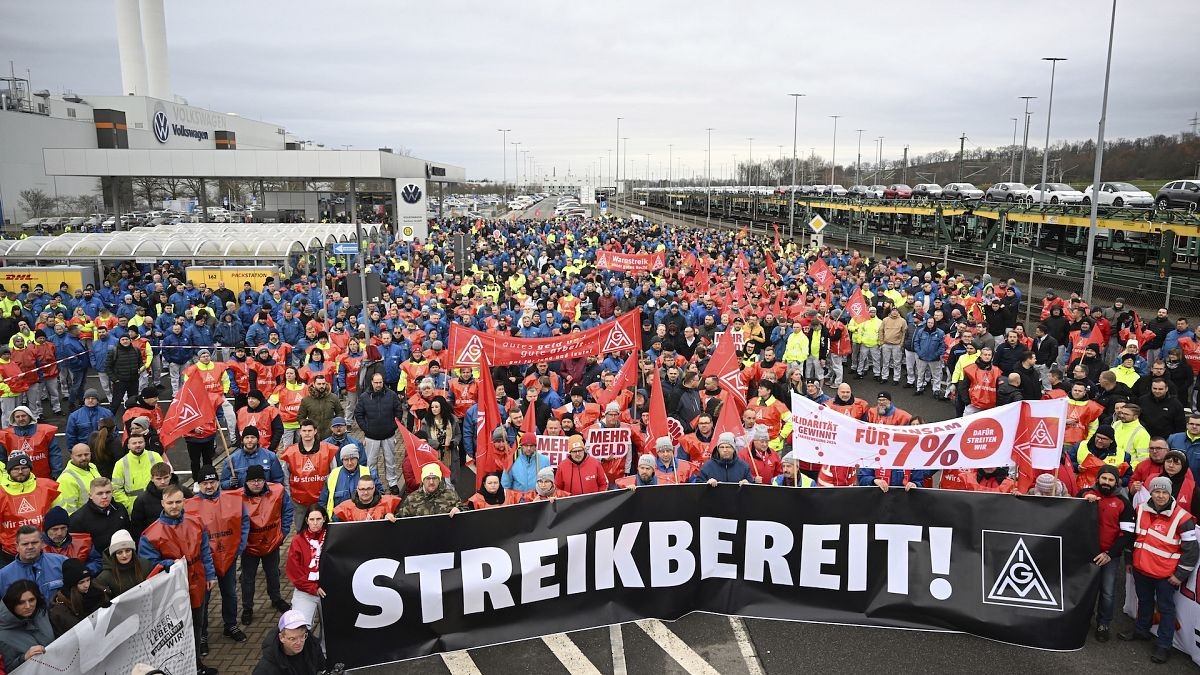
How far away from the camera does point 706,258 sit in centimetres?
2769

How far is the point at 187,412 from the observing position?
29.8ft

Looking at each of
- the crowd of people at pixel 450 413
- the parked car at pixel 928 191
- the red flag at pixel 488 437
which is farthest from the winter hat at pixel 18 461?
the parked car at pixel 928 191

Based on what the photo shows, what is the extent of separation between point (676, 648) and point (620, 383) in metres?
4.63

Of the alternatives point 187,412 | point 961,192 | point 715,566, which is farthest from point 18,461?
point 961,192

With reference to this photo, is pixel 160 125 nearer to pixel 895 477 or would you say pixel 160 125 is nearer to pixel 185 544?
pixel 185 544

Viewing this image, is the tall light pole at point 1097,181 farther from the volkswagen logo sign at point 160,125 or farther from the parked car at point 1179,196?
the volkswagen logo sign at point 160,125

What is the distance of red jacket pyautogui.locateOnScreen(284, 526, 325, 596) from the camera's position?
622cm

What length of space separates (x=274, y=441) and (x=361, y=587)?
4.09 metres

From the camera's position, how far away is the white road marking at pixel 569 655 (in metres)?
6.55

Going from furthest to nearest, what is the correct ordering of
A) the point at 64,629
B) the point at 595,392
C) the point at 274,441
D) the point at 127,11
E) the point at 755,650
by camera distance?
1. the point at 127,11
2. the point at 595,392
3. the point at 274,441
4. the point at 755,650
5. the point at 64,629

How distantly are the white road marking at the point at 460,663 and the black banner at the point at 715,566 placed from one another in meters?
0.31

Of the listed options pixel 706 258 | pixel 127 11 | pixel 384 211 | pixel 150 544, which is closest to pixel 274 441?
pixel 150 544

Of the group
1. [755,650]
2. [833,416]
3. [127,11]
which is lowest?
[755,650]

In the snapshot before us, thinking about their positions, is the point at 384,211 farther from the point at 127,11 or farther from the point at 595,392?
the point at 127,11
